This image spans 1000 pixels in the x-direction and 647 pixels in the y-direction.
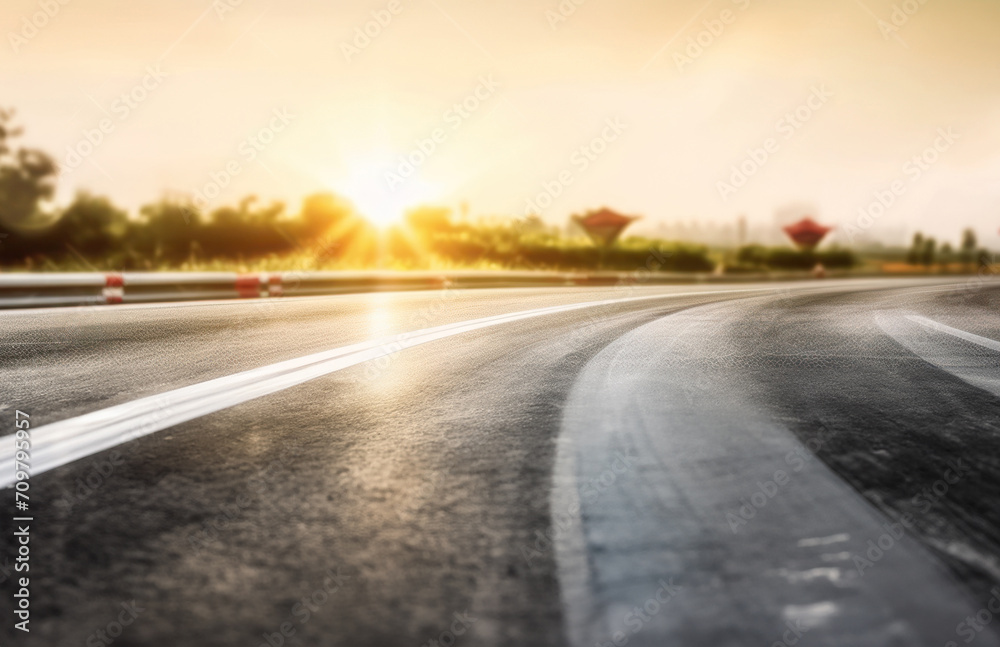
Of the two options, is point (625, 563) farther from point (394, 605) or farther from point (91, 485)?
point (91, 485)

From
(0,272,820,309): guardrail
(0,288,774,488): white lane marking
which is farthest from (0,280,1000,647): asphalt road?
(0,272,820,309): guardrail

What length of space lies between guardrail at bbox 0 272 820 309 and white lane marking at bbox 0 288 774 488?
787 centimetres

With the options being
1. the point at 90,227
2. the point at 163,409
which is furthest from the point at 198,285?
the point at 90,227

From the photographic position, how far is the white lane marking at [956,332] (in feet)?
22.0

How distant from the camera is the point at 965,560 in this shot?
6.02 feet

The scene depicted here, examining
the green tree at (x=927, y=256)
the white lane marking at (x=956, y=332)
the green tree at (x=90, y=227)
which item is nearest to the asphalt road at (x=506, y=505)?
the white lane marking at (x=956, y=332)

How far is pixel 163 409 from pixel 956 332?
24.8ft

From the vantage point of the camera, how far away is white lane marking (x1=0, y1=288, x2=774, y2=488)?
2.85 meters

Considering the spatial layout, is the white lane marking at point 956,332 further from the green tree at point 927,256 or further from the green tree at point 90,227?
the green tree at point 927,256

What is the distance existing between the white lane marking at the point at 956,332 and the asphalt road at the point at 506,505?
1828mm

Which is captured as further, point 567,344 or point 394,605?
point 567,344

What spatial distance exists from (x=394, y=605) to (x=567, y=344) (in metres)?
5.04

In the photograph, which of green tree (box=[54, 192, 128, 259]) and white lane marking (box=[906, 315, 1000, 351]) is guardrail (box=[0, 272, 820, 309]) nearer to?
white lane marking (box=[906, 315, 1000, 351])

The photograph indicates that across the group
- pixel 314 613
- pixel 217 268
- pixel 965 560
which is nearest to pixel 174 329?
pixel 314 613
